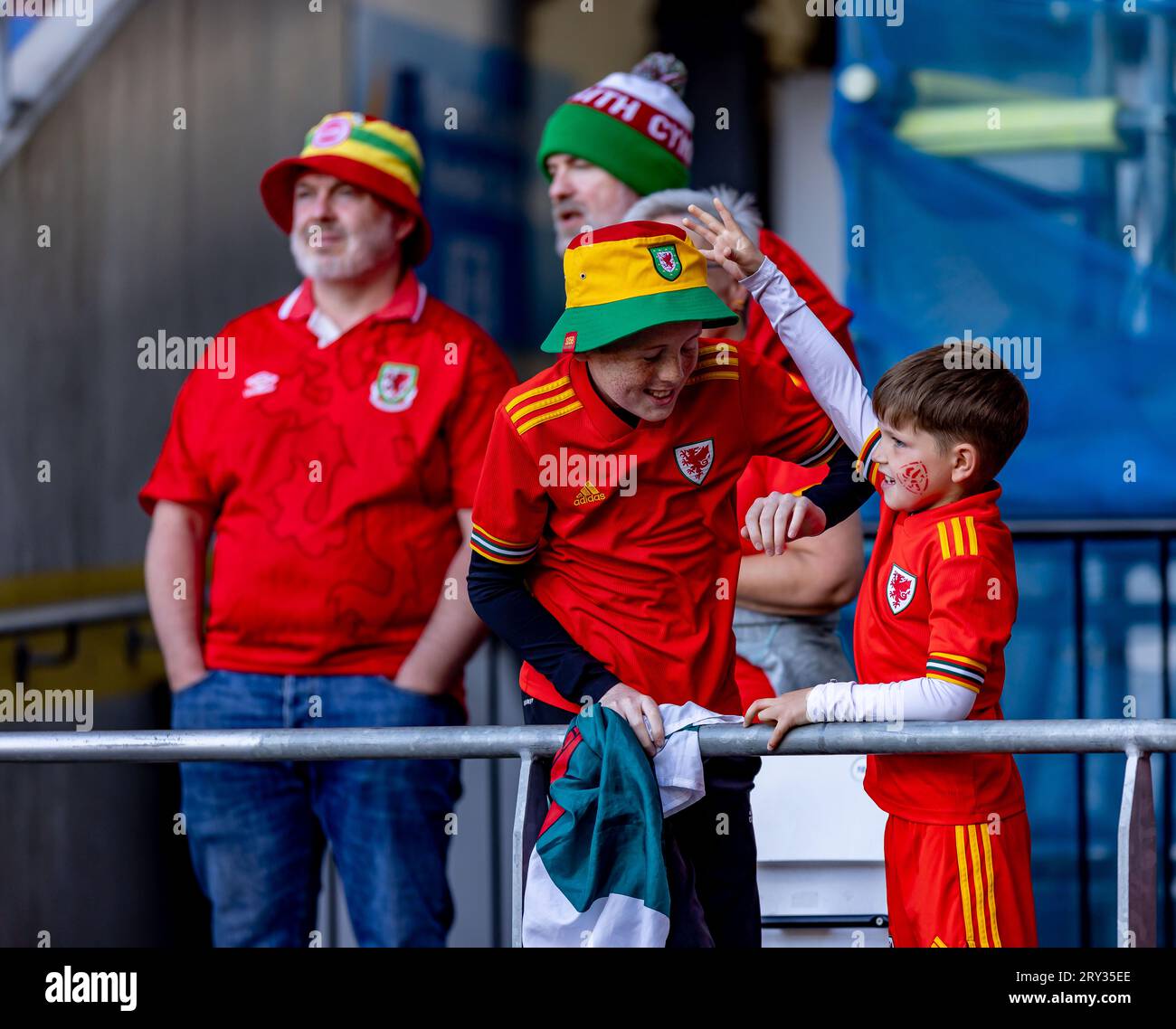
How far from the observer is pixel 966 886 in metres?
2.29

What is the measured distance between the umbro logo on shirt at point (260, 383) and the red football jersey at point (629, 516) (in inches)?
42.7

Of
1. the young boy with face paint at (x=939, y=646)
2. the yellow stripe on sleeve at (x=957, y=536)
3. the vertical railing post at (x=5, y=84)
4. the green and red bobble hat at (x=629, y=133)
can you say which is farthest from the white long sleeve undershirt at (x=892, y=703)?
the vertical railing post at (x=5, y=84)

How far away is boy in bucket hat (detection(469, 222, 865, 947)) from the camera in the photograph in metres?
2.39

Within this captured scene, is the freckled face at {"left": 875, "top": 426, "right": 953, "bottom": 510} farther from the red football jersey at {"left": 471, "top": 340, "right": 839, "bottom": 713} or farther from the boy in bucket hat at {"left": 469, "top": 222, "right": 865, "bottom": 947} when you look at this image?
the red football jersey at {"left": 471, "top": 340, "right": 839, "bottom": 713}

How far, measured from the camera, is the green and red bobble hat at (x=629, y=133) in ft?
11.0

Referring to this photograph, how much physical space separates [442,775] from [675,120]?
1.49 metres

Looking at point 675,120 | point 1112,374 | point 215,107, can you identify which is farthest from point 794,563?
point 215,107

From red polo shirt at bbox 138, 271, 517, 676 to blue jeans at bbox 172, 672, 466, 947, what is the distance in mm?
76

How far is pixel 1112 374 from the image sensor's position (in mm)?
4258

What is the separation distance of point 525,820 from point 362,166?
1.76 m

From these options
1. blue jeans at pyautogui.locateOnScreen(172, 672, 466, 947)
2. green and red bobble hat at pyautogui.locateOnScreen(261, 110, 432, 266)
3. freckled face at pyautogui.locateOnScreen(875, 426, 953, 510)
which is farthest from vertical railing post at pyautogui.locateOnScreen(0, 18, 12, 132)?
freckled face at pyautogui.locateOnScreen(875, 426, 953, 510)
